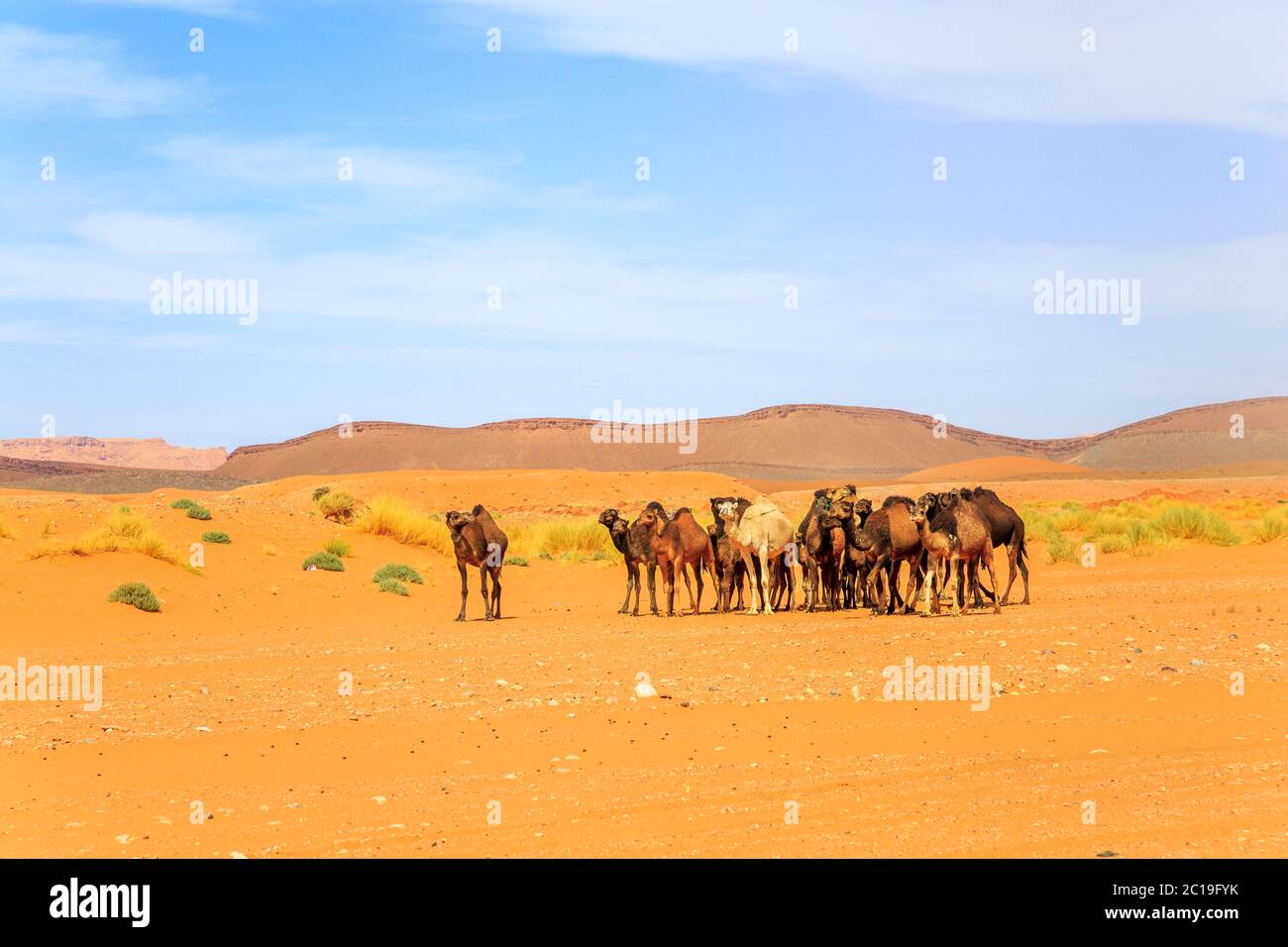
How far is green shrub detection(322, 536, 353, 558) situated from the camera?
3297 centimetres

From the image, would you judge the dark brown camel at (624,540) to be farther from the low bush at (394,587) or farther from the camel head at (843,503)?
the low bush at (394,587)

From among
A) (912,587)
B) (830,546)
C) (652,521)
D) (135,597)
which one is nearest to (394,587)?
(135,597)

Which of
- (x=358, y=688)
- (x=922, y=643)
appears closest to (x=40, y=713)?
(x=358, y=688)

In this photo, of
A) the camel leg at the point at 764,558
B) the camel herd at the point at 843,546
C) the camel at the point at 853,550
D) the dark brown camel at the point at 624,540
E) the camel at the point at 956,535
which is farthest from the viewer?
the dark brown camel at the point at 624,540

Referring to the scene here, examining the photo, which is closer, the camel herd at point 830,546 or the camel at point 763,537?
the camel herd at point 830,546

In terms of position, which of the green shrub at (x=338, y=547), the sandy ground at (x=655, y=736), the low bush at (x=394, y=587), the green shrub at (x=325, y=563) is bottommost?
the sandy ground at (x=655, y=736)

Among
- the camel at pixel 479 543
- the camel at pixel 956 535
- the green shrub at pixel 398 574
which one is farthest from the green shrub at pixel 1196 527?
the camel at pixel 479 543

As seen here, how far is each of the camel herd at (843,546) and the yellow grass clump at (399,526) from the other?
49.1 ft

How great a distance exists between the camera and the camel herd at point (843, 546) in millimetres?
19859

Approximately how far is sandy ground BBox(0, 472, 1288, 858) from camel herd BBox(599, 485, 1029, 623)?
96 cm

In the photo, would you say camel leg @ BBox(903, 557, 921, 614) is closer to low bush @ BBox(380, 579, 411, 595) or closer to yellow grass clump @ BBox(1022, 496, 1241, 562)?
low bush @ BBox(380, 579, 411, 595)

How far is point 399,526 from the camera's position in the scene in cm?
3741

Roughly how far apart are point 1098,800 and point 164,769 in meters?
7.00
